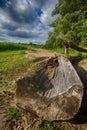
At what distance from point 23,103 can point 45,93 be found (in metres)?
0.35

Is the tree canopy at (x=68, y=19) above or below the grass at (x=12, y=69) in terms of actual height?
above

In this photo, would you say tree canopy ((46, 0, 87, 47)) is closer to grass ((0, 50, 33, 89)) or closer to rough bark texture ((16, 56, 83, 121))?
grass ((0, 50, 33, 89))

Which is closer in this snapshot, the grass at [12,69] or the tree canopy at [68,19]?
the grass at [12,69]

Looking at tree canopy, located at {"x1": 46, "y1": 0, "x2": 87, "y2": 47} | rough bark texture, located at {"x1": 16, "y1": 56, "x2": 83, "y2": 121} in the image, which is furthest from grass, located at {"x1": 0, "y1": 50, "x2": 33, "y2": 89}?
tree canopy, located at {"x1": 46, "y1": 0, "x2": 87, "y2": 47}

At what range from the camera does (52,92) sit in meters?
2.42

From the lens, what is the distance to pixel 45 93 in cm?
244

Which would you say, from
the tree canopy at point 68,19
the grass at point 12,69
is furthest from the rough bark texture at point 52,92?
the tree canopy at point 68,19

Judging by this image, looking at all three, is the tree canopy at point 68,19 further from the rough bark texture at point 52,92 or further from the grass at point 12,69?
the rough bark texture at point 52,92

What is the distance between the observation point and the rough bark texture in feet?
7.46

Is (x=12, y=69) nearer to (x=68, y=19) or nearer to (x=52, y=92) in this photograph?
(x=52, y=92)

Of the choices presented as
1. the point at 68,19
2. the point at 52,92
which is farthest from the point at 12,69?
the point at 68,19

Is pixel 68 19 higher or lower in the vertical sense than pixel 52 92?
higher

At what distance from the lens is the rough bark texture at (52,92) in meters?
2.27

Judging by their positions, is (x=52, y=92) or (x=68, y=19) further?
(x=68, y=19)
